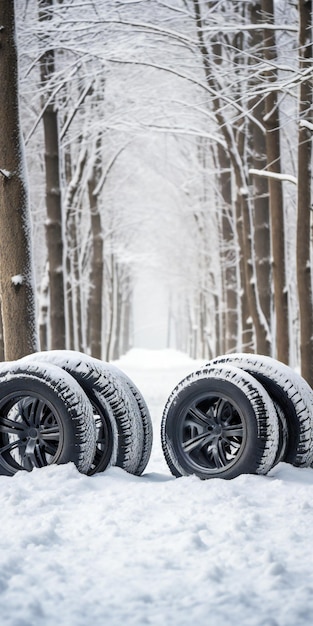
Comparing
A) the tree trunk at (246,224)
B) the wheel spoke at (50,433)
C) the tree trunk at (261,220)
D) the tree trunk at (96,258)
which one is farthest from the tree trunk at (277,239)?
the tree trunk at (96,258)

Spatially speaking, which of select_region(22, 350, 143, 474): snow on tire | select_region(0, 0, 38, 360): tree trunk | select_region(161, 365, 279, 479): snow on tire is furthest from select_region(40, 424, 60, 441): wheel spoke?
select_region(0, 0, 38, 360): tree trunk

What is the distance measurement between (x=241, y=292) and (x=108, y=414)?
14759 mm

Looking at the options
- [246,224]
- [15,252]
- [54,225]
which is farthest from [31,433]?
[246,224]

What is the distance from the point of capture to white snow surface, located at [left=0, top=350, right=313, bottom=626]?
2729 mm

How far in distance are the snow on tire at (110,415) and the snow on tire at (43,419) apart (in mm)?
253

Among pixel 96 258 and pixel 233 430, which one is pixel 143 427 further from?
pixel 96 258

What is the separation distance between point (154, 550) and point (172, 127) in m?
12.3

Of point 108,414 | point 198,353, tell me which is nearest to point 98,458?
point 108,414

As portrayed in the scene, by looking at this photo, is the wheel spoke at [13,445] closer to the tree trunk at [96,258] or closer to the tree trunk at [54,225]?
the tree trunk at [54,225]

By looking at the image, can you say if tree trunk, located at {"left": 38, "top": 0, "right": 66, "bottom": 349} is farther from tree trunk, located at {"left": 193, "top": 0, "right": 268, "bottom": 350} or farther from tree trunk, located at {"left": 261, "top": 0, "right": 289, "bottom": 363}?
tree trunk, located at {"left": 261, "top": 0, "right": 289, "bottom": 363}

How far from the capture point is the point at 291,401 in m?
5.15

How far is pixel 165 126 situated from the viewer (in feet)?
44.2

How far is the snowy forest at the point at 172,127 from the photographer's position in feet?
29.1

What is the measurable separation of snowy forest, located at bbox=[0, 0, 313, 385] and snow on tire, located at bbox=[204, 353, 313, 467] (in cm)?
347
